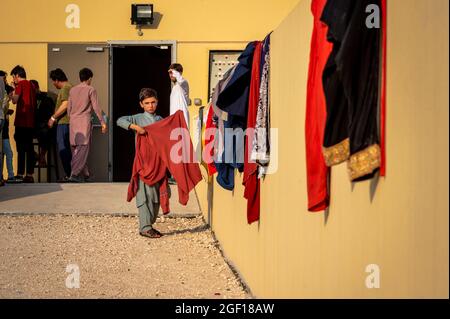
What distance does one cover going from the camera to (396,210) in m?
2.81

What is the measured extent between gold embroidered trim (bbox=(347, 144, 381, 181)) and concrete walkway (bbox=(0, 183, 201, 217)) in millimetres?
7328

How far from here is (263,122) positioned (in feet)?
18.1

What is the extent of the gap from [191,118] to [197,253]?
18.9 feet

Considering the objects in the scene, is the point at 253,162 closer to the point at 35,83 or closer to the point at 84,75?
the point at 84,75

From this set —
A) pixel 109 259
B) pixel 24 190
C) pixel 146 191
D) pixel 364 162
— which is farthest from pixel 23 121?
pixel 364 162

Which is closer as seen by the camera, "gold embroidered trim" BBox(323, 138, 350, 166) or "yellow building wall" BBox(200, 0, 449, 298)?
"yellow building wall" BBox(200, 0, 449, 298)

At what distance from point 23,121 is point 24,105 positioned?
24 centimetres

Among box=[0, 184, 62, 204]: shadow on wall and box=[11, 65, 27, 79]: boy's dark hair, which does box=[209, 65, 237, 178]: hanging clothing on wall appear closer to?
box=[0, 184, 62, 204]: shadow on wall

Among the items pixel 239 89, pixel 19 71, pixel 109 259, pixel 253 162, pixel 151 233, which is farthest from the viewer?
pixel 19 71

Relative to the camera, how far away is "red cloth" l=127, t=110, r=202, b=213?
911 cm

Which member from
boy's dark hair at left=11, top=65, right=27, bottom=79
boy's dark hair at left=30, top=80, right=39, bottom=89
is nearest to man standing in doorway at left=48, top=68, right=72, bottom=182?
boy's dark hair at left=11, top=65, right=27, bottom=79

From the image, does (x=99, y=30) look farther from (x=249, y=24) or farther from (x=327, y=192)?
(x=327, y=192)

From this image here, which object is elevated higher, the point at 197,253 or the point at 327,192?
the point at 327,192
